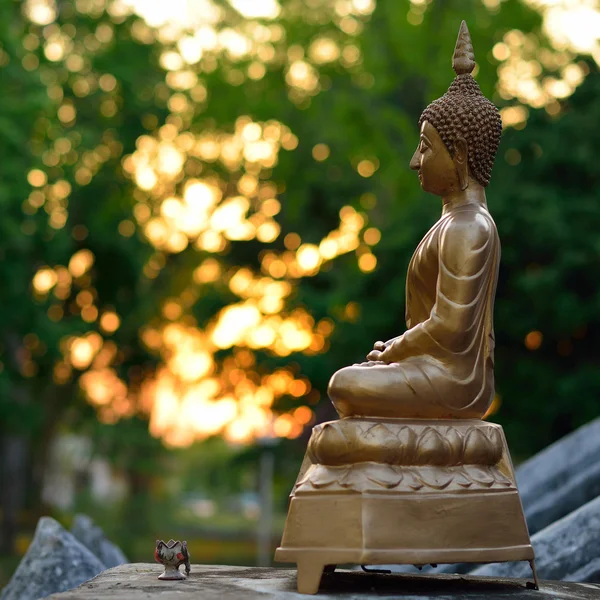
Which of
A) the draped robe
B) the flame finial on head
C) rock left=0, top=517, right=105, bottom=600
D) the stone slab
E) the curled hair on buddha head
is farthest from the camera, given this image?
rock left=0, top=517, right=105, bottom=600

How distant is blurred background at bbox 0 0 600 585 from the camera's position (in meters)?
17.0

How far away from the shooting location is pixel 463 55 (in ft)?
20.6

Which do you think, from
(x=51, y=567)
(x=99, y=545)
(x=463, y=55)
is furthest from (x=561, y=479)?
(x=463, y=55)

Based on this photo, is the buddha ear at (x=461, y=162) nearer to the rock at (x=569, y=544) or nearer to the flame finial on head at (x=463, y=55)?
the flame finial on head at (x=463, y=55)

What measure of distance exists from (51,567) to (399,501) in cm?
353

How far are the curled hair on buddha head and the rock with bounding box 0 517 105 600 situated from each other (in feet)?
13.2

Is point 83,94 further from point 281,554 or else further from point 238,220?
point 281,554

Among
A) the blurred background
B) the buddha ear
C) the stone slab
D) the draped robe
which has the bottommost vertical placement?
the stone slab

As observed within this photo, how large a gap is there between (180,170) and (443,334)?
23.1 meters

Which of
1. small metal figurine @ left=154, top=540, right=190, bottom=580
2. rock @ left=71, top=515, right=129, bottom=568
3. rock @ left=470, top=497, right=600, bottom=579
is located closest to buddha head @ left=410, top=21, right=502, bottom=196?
small metal figurine @ left=154, top=540, right=190, bottom=580

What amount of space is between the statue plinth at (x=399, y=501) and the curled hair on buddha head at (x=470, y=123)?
141 cm

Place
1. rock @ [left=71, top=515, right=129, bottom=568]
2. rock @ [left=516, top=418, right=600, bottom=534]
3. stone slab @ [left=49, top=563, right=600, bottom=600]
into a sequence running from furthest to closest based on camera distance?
1. rock @ [left=71, top=515, right=129, bottom=568]
2. rock @ [left=516, top=418, right=600, bottom=534]
3. stone slab @ [left=49, top=563, right=600, bottom=600]

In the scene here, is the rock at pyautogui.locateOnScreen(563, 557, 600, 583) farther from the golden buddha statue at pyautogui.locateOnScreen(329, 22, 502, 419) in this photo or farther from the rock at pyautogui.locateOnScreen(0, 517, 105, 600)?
the rock at pyautogui.locateOnScreen(0, 517, 105, 600)

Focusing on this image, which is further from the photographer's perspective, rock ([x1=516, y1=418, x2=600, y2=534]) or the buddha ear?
rock ([x1=516, y1=418, x2=600, y2=534])
